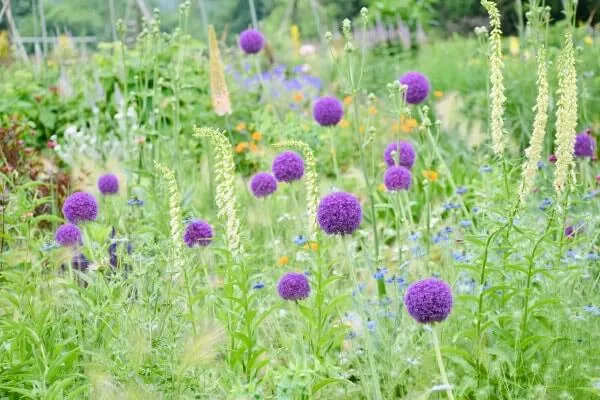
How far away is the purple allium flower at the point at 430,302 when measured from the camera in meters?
2.52

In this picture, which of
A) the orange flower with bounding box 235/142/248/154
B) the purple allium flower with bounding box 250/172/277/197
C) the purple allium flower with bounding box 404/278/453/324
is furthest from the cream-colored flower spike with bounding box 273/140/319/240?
the orange flower with bounding box 235/142/248/154

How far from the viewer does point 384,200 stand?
564 cm

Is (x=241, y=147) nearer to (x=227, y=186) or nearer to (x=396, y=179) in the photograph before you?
(x=396, y=179)

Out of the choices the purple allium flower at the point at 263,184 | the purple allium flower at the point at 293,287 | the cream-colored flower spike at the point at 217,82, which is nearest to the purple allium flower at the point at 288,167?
the purple allium flower at the point at 263,184

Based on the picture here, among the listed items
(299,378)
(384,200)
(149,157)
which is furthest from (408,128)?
(299,378)

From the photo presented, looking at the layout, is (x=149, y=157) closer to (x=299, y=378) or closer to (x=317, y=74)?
(x=299, y=378)

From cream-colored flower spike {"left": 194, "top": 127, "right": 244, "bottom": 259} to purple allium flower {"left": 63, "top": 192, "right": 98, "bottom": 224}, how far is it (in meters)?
0.70

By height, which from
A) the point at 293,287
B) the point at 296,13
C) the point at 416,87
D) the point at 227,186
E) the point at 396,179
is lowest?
the point at 296,13

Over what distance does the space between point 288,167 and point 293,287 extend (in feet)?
2.46

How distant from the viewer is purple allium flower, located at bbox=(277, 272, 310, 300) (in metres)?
3.04

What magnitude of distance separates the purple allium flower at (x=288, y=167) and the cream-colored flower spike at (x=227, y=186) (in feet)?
2.41

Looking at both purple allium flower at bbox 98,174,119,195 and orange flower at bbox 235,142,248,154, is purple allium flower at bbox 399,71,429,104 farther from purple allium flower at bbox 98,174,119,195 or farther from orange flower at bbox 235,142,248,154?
orange flower at bbox 235,142,248,154

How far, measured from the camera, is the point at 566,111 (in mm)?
2779

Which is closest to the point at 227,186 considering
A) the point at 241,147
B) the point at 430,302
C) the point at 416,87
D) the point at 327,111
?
the point at 430,302
